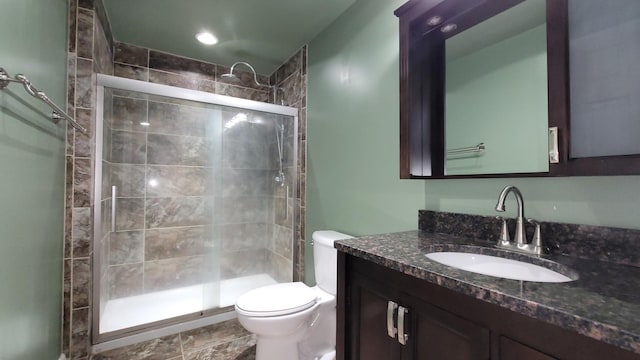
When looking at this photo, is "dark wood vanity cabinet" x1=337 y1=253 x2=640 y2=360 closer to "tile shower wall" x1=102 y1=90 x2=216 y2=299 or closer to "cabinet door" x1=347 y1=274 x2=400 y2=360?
"cabinet door" x1=347 y1=274 x2=400 y2=360

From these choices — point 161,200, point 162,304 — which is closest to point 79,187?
point 161,200

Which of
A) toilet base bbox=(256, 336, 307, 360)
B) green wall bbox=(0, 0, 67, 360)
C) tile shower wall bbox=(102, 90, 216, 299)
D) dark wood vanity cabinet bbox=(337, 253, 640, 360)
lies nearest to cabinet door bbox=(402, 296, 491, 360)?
dark wood vanity cabinet bbox=(337, 253, 640, 360)

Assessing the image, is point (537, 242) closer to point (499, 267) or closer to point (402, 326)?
point (499, 267)

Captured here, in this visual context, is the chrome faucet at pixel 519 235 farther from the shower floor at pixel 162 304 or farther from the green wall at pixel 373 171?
the shower floor at pixel 162 304

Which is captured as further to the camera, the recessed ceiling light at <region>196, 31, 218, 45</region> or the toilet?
the recessed ceiling light at <region>196, 31, 218, 45</region>

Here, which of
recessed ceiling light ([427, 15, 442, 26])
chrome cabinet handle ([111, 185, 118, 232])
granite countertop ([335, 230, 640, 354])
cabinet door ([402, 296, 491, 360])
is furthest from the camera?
chrome cabinet handle ([111, 185, 118, 232])

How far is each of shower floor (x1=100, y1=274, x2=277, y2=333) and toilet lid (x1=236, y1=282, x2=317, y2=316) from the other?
2.75 feet

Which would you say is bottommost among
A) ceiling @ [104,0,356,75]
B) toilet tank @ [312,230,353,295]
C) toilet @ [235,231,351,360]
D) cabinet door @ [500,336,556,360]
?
toilet @ [235,231,351,360]

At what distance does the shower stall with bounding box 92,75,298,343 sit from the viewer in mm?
2082

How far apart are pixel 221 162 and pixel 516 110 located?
2.06 metres

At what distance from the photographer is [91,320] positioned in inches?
67.5

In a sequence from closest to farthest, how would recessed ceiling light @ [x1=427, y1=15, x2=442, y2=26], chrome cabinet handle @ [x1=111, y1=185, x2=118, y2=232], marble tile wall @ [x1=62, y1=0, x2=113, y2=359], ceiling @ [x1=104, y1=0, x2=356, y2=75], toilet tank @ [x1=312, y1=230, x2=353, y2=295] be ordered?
recessed ceiling light @ [x1=427, y1=15, x2=442, y2=26], marble tile wall @ [x1=62, y1=0, x2=113, y2=359], toilet tank @ [x1=312, y1=230, x2=353, y2=295], ceiling @ [x1=104, y1=0, x2=356, y2=75], chrome cabinet handle @ [x1=111, y1=185, x2=118, y2=232]

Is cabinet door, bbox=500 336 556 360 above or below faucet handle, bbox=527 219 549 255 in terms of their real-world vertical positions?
below

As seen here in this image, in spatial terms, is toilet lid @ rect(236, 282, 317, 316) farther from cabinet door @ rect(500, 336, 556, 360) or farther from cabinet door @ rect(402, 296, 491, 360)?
cabinet door @ rect(500, 336, 556, 360)
